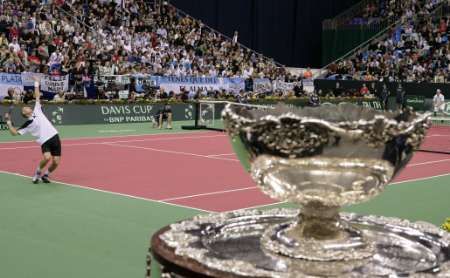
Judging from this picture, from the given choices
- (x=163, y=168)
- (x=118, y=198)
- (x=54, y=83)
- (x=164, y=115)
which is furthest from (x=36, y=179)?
(x=54, y=83)

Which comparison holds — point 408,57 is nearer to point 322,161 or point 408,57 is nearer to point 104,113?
point 104,113

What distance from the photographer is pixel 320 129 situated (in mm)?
1844

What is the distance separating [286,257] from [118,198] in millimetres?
9100

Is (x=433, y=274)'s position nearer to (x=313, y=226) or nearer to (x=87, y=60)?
(x=313, y=226)

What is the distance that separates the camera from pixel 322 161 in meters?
1.93

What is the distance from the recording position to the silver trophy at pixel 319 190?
73.5 inches

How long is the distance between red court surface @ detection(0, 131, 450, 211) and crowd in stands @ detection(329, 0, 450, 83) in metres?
22.5

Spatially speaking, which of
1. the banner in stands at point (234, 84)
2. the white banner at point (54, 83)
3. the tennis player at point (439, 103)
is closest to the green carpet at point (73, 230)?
the white banner at point (54, 83)

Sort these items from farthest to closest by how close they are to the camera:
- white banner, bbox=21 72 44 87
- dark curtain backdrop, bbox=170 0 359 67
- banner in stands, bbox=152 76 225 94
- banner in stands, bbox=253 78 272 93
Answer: dark curtain backdrop, bbox=170 0 359 67 < banner in stands, bbox=253 78 272 93 < banner in stands, bbox=152 76 225 94 < white banner, bbox=21 72 44 87

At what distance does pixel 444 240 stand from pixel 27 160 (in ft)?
46.5

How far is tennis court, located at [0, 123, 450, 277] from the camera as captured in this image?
24.3 ft

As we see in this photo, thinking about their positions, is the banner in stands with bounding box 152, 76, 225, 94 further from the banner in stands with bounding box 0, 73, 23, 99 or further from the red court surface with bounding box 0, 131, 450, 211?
the red court surface with bounding box 0, 131, 450, 211

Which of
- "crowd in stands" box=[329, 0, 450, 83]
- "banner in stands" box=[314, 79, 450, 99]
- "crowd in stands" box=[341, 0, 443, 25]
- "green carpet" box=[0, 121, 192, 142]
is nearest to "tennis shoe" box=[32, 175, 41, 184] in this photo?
"green carpet" box=[0, 121, 192, 142]

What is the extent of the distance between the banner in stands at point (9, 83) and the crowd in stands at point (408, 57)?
23.0 m
